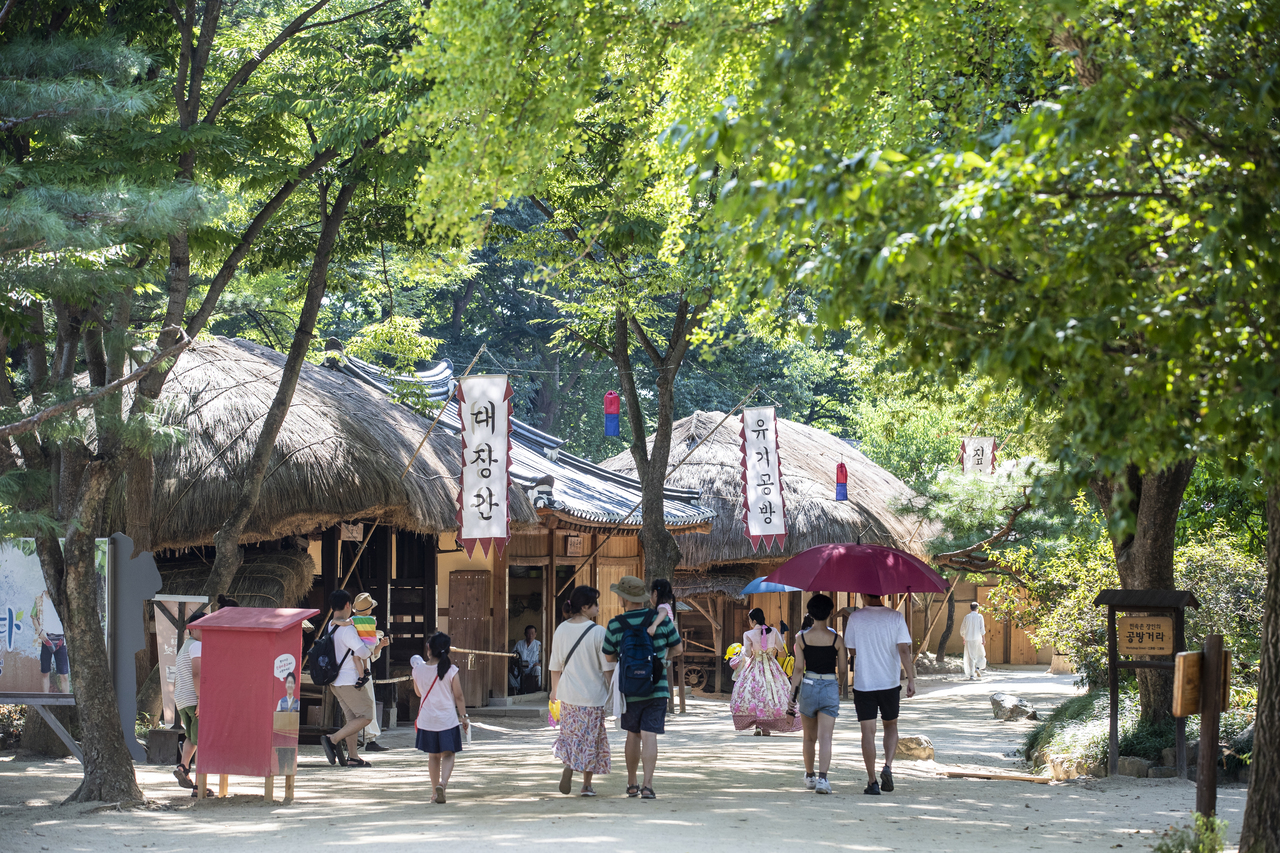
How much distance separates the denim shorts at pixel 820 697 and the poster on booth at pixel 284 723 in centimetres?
342

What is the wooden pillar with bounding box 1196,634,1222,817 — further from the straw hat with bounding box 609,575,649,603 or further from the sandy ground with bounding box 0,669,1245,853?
the straw hat with bounding box 609,575,649,603

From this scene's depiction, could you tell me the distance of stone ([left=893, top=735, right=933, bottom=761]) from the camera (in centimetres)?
1057

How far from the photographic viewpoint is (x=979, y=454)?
19.4 metres

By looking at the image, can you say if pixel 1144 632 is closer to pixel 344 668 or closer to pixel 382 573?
pixel 344 668

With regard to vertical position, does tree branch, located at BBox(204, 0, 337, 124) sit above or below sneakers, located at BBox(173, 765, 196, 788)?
above

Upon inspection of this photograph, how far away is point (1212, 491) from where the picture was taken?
40.5 feet

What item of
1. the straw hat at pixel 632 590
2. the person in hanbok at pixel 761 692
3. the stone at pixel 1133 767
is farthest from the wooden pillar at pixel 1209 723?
the person in hanbok at pixel 761 692

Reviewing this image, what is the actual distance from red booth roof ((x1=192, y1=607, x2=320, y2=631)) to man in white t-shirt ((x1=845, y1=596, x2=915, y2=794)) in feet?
12.3

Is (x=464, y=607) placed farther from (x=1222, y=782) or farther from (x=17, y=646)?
(x=1222, y=782)

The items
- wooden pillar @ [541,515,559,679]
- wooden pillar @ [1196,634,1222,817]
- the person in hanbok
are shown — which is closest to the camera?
wooden pillar @ [1196,634,1222,817]

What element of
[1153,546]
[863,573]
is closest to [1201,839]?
[863,573]

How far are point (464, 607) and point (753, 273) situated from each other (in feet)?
36.3

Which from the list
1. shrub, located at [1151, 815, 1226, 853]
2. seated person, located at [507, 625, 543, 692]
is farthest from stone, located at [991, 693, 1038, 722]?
shrub, located at [1151, 815, 1226, 853]

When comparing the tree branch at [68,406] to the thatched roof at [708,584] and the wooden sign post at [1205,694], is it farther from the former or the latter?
the thatched roof at [708,584]
